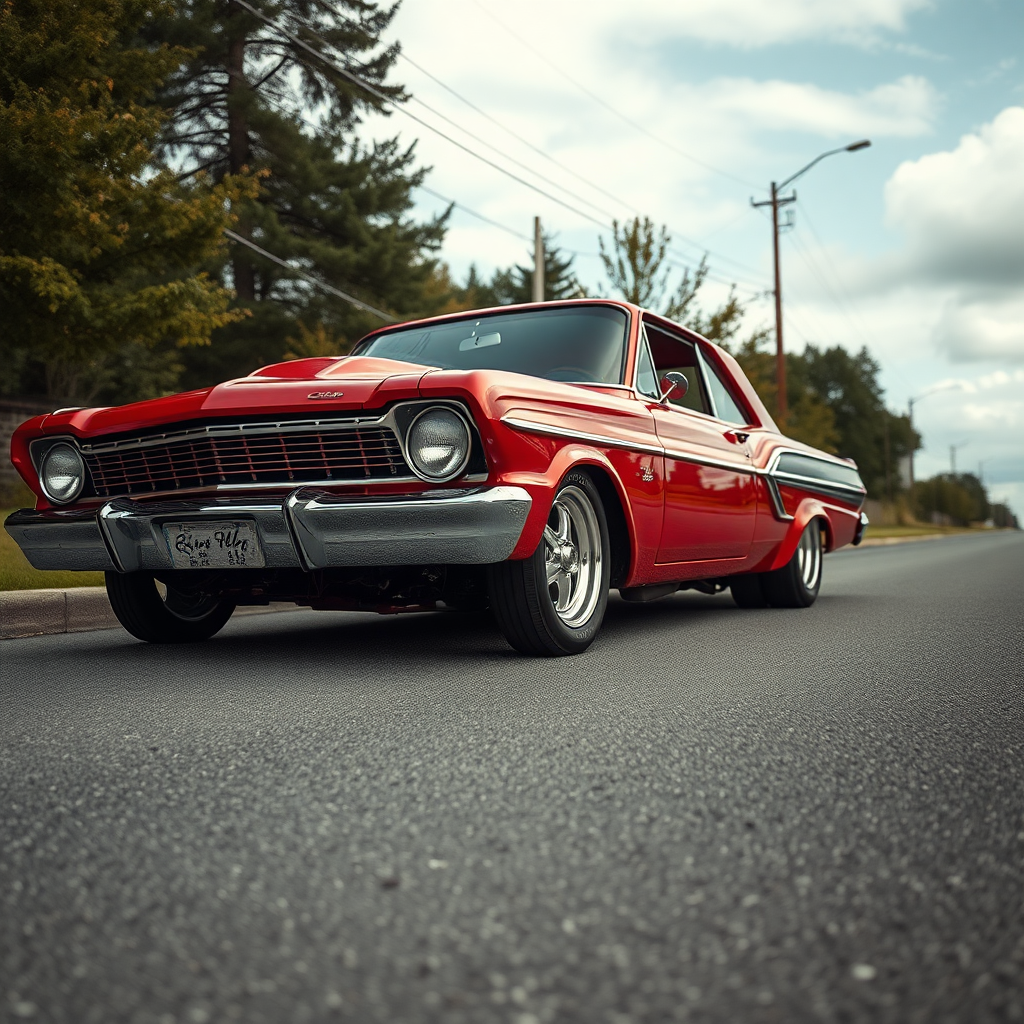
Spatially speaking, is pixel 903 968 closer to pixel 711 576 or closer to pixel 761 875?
pixel 761 875

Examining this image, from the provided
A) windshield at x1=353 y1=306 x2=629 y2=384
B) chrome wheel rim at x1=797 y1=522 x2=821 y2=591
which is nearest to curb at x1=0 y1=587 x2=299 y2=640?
windshield at x1=353 y1=306 x2=629 y2=384

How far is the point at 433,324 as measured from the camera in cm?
586

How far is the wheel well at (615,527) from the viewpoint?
186 inches

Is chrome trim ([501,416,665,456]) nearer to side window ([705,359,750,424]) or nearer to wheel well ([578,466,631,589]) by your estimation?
wheel well ([578,466,631,589])

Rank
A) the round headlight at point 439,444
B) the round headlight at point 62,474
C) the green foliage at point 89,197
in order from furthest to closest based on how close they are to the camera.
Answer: the green foliage at point 89,197, the round headlight at point 62,474, the round headlight at point 439,444

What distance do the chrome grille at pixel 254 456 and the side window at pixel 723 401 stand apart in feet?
9.59

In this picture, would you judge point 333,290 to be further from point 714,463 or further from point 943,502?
point 943,502

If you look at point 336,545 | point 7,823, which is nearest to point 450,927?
point 7,823

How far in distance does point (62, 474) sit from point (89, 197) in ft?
18.6

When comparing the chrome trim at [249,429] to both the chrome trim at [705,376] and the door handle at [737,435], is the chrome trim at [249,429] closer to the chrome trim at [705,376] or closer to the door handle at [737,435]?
the door handle at [737,435]

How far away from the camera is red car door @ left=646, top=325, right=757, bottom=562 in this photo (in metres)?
5.26

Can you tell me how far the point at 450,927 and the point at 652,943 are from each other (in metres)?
0.29

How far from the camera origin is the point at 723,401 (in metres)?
A: 6.55

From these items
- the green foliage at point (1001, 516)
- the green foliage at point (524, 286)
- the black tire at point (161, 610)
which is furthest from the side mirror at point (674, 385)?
the green foliage at point (1001, 516)
